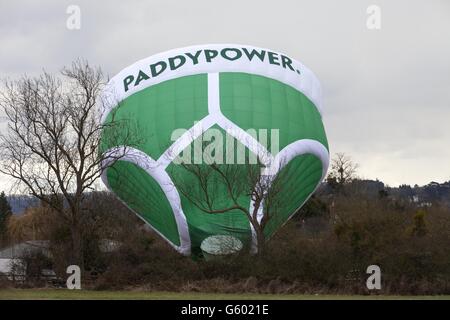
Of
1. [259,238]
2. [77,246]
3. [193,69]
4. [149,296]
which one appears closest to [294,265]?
[259,238]

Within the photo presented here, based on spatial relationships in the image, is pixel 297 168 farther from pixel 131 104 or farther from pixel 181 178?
pixel 131 104

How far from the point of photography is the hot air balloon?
95.9ft

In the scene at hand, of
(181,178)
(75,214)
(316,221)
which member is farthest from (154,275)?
(316,221)

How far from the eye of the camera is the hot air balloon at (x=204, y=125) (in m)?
29.2

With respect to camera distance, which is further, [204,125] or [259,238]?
[204,125]

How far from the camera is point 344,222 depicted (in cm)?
3073

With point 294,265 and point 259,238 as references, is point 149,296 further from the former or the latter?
point 259,238

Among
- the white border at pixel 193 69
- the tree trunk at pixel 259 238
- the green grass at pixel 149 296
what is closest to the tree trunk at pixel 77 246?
the green grass at pixel 149 296

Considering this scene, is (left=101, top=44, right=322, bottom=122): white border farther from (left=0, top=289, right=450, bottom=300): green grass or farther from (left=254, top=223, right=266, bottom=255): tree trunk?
(left=0, top=289, right=450, bottom=300): green grass

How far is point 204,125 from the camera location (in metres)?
29.5

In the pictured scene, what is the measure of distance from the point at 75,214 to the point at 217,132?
20.2ft

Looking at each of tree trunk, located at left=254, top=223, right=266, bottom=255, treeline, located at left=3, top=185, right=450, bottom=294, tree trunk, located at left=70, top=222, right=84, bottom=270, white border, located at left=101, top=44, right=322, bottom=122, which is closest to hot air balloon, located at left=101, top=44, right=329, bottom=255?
white border, located at left=101, top=44, right=322, bottom=122
